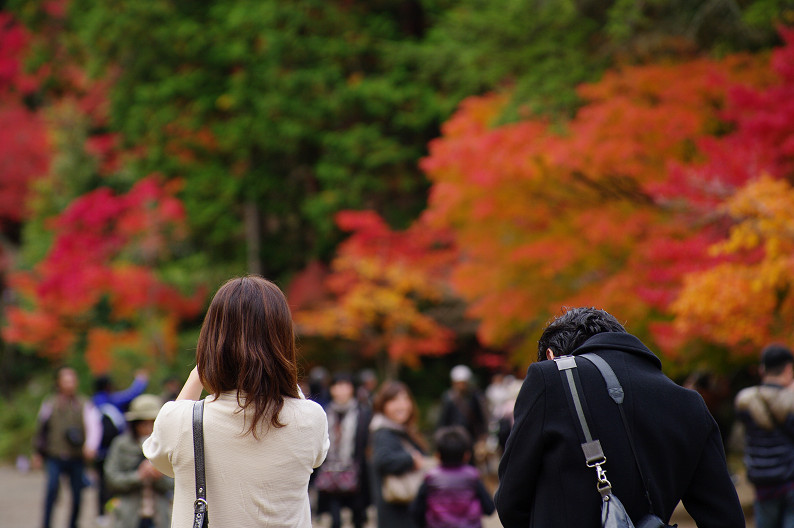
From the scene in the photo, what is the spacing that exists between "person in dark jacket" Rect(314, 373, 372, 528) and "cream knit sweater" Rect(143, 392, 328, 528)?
5488 millimetres

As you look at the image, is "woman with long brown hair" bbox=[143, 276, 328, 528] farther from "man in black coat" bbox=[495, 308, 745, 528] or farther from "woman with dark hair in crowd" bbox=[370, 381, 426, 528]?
"woman with dark hair in crowd" bbox=[370, 381, 426, 528]

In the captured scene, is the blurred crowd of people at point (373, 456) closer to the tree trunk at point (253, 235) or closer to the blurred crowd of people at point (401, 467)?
the blurred crowd of people at point (401, 467)

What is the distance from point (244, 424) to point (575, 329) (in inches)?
42.3

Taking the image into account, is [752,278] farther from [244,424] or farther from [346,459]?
[244,424]

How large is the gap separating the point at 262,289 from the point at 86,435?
7746mm

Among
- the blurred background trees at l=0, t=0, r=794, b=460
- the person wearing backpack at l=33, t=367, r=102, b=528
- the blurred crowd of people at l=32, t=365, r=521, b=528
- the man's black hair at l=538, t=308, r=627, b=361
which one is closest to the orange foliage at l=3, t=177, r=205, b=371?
the blurred background trees at l=0, t=0, r=794, b=460

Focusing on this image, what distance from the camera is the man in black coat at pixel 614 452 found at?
2281 millimetres

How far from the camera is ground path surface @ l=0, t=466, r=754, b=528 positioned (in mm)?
10359

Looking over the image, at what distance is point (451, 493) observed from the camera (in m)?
4.78

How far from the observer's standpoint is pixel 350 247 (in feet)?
56.5

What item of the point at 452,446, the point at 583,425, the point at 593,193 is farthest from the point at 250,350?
the point at 593,193

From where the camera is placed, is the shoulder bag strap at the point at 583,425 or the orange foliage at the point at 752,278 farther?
the orange foliage at the point at 752,278

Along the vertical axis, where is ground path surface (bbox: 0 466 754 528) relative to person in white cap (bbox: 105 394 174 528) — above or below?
below

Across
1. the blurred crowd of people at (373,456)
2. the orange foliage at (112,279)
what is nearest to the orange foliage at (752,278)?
the blurred crowd of people at (373,456)
